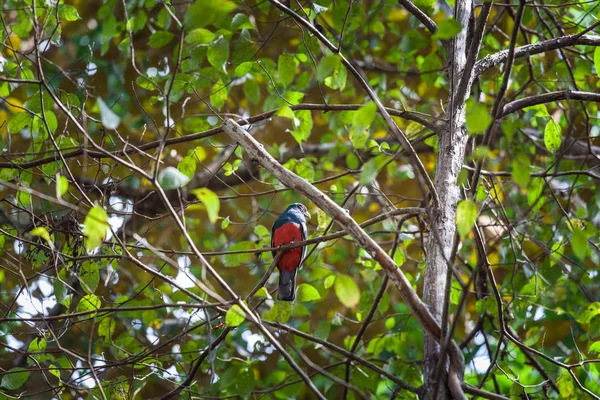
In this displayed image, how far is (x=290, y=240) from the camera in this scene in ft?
13.3

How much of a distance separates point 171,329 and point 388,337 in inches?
72.9

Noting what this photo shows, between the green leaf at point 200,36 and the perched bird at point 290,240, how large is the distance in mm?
1244

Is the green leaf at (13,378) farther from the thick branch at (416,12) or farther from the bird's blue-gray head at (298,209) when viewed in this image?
the thick branch at (416,12)

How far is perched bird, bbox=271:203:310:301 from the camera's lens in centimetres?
Answer: 371

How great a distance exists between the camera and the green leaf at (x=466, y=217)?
1786 millimetres

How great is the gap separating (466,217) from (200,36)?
1.88 metres

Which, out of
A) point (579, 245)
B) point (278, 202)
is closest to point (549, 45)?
point (579, 245)

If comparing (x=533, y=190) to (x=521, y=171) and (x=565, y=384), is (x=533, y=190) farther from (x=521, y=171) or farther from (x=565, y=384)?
(x=521, y=171)

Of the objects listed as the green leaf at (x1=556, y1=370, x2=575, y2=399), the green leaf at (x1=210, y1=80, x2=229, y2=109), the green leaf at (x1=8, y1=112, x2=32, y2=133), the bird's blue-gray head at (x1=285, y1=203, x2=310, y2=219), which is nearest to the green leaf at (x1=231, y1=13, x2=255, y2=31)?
the green leaf at (x1=210, y1=80, x2=229, y2=109)

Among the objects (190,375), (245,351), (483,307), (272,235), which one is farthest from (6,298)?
(483,307)

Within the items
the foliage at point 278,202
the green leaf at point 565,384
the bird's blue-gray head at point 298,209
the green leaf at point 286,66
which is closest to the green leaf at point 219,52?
the foliage at point 278,202

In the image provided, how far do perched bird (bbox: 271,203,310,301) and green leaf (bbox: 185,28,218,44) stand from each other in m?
1.24

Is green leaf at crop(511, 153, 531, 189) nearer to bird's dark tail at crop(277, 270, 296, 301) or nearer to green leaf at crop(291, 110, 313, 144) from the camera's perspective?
green leaf at crop(291, 110, 313, 144)

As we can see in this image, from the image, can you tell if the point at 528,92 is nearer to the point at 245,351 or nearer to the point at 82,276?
the point at 245,351
